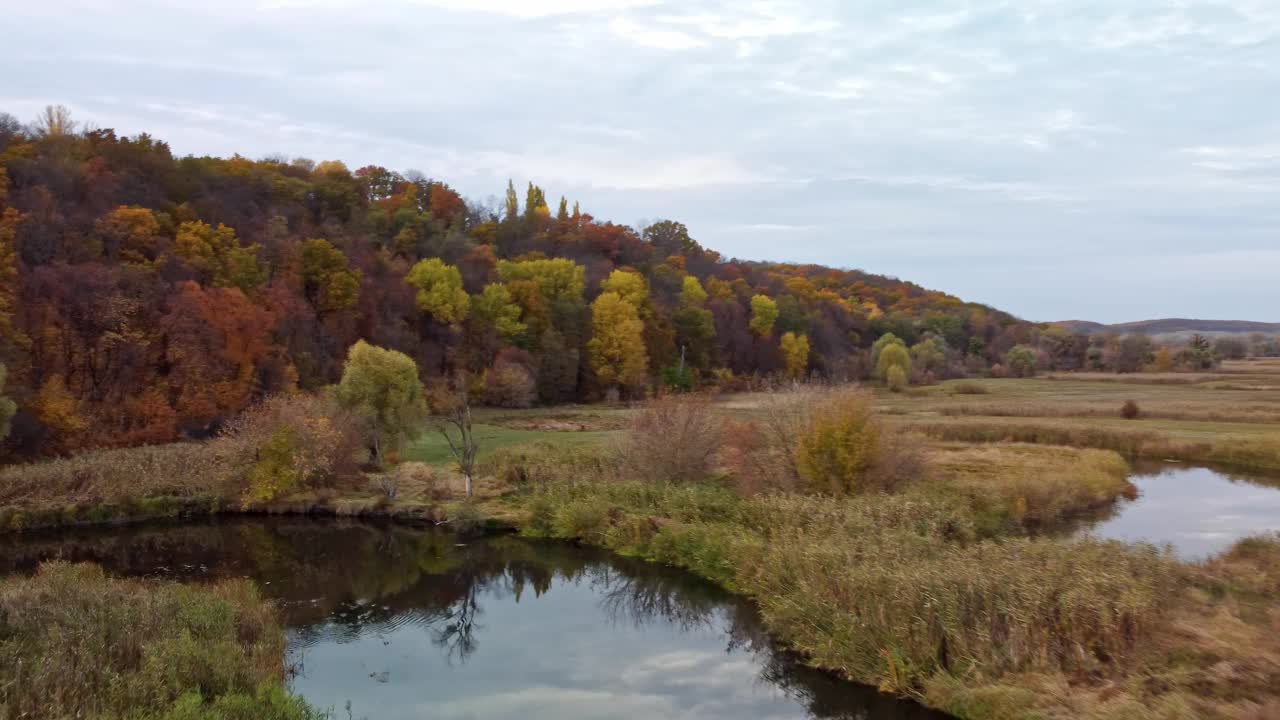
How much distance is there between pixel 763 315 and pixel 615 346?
107ft

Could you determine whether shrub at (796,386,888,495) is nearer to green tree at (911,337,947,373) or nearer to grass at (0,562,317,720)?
grass at (0,562,317,720)

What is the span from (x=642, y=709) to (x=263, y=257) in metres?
54.1

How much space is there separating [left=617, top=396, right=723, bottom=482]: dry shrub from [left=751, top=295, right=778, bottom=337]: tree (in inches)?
2950

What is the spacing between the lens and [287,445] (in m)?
34.4

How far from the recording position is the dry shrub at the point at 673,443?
111 feet

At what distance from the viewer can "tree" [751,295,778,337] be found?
357 feet

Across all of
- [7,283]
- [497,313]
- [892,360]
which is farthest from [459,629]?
[892,360]

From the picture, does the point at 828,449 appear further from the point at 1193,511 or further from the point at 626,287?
the point at 626,287

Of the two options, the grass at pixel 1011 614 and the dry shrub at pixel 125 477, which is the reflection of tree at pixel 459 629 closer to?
the grass at pixel 1011 614

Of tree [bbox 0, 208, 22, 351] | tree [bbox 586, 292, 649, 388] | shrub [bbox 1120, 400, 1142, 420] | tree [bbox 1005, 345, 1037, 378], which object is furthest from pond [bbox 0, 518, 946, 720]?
tree [bbox 1005, 345, 1037, 378]

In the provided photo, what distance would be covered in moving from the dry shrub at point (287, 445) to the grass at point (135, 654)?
43.0 feet

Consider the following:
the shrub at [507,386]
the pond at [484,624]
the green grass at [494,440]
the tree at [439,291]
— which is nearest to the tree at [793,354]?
the tree at [439,291]

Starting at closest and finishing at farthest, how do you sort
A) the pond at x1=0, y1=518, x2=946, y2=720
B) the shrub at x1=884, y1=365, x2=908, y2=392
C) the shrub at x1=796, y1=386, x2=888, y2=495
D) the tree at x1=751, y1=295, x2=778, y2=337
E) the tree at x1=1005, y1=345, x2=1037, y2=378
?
the pond at x1=0, y1=518, x2=946, y2=720 → the shrub at x1=796, y1=386, x2=888, y2=495 → the shrub at x1=884, y1=365, x2=908, y2=392 → the tree at x1=751, y1=295, x2=778, y2=337 → the tree at x1=1005, y1=345, x2=1037, y2=378

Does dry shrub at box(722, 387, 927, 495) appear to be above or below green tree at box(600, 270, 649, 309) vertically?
below
